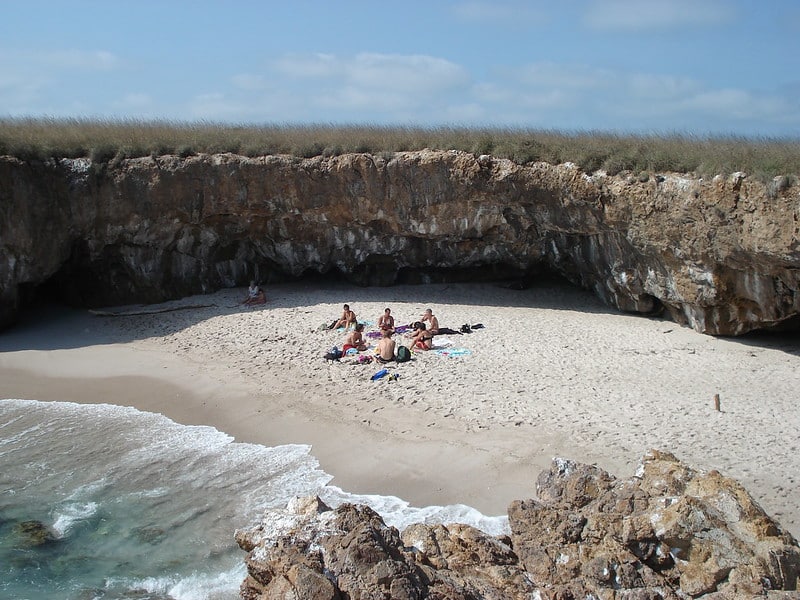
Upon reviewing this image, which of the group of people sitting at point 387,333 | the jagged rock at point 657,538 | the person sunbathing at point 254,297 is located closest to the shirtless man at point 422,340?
the group of people sitting at point 387,333

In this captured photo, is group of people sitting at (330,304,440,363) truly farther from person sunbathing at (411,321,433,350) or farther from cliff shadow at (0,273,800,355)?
cliff shadow at (0,273,800,355)

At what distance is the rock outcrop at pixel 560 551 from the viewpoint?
16.3ft

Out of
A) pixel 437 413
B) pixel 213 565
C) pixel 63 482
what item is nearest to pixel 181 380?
pixel 63 482

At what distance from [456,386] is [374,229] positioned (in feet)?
26.4

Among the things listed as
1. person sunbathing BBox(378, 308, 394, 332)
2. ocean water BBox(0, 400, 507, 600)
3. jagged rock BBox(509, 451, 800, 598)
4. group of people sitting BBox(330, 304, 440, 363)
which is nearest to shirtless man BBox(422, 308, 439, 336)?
group of people sitting BBox(330, 304, 440, 363)

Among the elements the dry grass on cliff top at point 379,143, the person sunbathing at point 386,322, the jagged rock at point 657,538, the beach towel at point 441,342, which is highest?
the dry grass on cliff top at point 379,143

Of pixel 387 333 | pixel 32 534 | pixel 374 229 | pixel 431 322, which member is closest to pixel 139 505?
pixel 32 534

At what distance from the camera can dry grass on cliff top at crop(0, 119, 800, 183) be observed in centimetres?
1512

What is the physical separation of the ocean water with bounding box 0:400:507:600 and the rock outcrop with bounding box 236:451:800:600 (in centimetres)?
194

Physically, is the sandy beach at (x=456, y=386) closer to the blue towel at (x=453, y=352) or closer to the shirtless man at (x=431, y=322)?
the blue towel at (x=453, y=352)

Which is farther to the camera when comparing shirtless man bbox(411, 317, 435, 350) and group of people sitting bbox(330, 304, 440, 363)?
shirtless man bbox(411, 317, 435, 350)

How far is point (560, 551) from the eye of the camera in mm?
5742

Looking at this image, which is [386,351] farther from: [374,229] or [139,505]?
[374,229]

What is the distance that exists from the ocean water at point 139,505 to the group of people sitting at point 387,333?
12.3 ft
